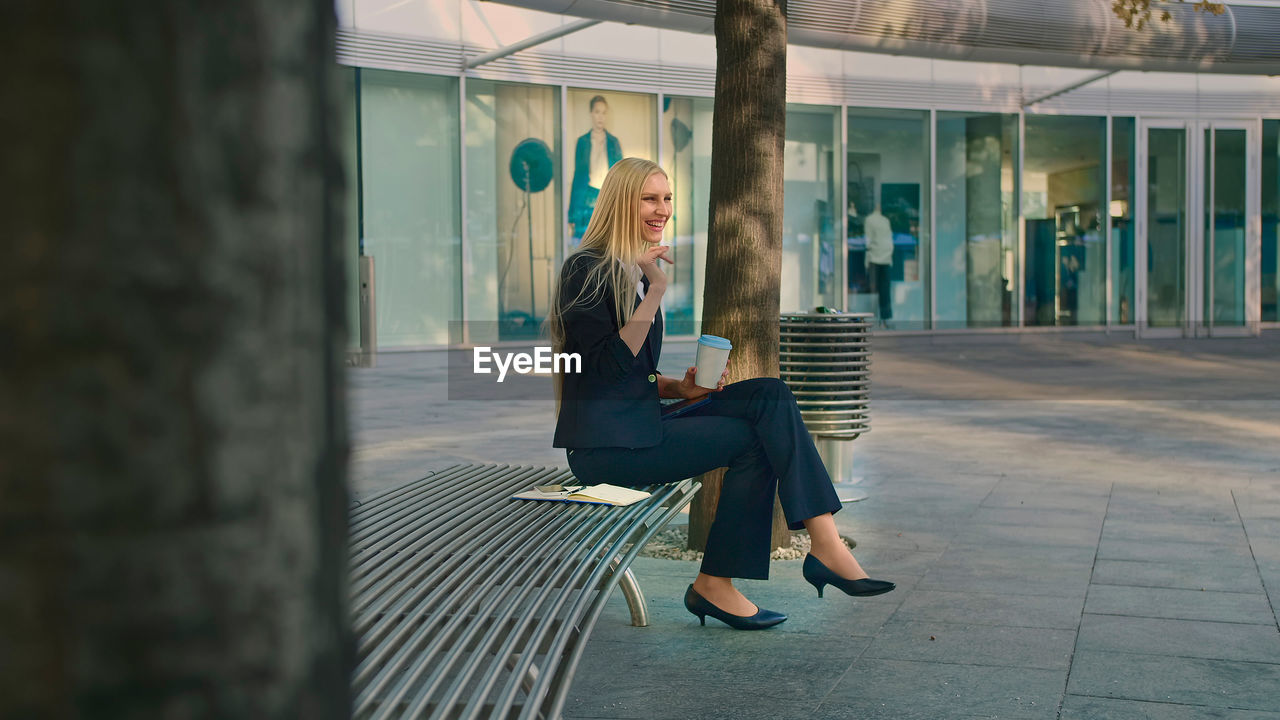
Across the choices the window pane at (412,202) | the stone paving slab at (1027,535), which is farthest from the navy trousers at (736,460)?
the window pane at (412,202)

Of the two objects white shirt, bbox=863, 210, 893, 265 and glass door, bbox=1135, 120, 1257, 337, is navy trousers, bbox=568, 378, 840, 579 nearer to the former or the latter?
white shirt, bbox=863, 210, 893, 265

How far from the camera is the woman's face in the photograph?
4168mm

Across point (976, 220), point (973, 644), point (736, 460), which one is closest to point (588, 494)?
point (736, 460)

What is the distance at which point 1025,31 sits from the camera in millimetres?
16297

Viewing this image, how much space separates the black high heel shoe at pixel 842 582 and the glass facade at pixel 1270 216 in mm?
23181

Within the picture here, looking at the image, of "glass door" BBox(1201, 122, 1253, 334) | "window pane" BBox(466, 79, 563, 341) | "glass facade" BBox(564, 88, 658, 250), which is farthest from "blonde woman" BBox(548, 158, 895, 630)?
"glass door" BBox(1201, 122, 1253, 334)

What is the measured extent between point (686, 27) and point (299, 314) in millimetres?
14292

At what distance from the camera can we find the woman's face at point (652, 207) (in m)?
4.17

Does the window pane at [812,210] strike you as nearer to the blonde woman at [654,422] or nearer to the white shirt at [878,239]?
the white shirt at [878,239]

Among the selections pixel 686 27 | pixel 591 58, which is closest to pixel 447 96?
pixel 591 58

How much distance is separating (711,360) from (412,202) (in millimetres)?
14814

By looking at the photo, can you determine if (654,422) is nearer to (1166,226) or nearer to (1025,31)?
(1025,31)

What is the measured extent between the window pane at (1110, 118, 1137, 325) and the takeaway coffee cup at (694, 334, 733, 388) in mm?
21294

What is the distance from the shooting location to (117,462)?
469 millimetres
